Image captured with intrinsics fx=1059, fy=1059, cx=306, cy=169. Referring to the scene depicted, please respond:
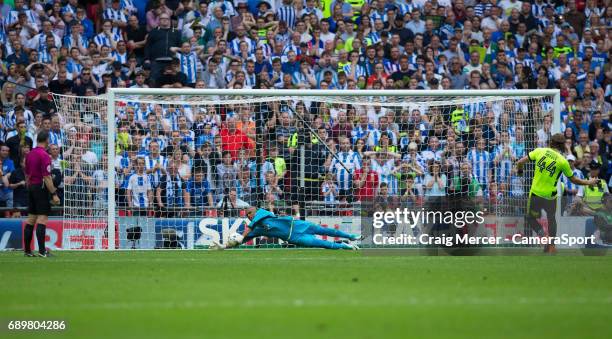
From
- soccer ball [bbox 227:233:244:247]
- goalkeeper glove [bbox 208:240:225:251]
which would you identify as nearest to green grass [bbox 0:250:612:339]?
soccer ball [bbox 227:233:244:247]

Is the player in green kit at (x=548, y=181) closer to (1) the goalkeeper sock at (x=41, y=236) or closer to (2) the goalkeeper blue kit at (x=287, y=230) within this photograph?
(2) the goalkeeper blue kit at (x=287, y=230)

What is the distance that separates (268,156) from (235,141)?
0.79 metres

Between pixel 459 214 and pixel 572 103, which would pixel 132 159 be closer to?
pixel 459 214

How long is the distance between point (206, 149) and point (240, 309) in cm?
1219

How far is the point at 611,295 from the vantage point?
457 inches

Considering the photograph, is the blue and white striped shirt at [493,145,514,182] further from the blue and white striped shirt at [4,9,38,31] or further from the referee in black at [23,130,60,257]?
the blue and white striped shirt at [4,9,38,31]

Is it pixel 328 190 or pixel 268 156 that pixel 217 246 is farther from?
pixel 328 190

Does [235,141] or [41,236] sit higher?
[235,141]

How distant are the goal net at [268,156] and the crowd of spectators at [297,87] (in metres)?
0.04

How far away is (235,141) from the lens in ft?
74.1

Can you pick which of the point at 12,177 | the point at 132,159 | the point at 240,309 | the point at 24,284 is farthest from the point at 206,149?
the point at 240,309

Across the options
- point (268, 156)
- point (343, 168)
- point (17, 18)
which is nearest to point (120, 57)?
point (17, 18)

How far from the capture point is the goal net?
71.9 feet

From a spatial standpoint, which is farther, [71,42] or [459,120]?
[71,42]
